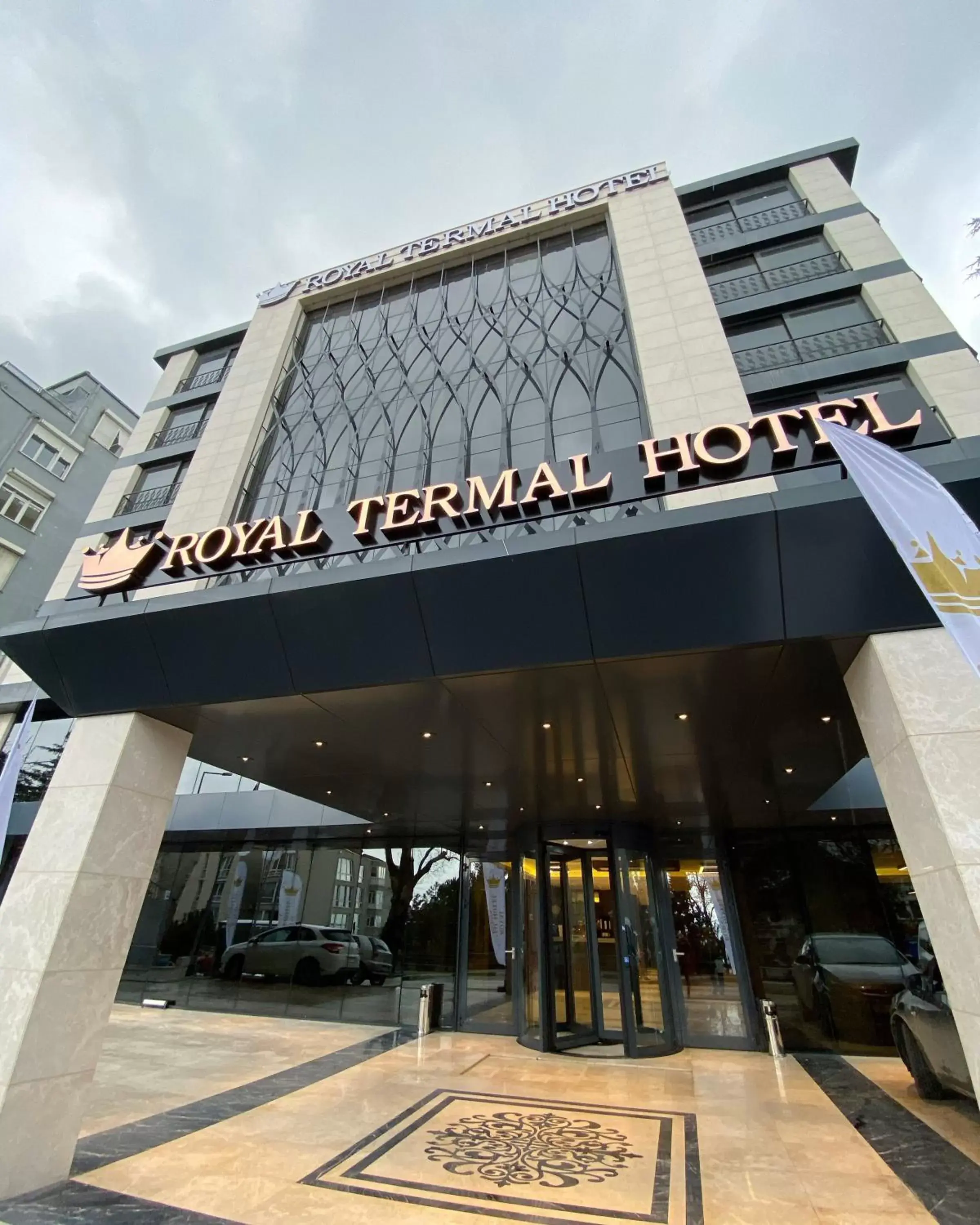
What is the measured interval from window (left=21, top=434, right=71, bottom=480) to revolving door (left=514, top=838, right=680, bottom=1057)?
28.6 metres

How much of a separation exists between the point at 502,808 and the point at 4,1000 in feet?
24.1

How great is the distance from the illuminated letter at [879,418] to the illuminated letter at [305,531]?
563cm

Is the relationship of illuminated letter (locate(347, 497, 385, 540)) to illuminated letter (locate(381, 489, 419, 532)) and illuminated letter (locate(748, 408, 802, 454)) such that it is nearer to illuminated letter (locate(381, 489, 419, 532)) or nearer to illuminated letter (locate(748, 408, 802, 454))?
illuminated letter (locate(381, 489, 419, 532))

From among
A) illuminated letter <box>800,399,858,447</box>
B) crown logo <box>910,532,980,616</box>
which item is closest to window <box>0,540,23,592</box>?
illuminated letter <box>800,399,858,447</box>

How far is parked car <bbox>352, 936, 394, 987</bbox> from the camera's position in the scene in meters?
13.4

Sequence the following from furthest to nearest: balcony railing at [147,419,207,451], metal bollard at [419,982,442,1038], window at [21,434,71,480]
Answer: window at [21,434,71,480]
balcony railing at [147,419,207,451]
metal bollard at [419,982,442,1038]

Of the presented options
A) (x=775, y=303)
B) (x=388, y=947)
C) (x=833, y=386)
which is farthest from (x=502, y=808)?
(x=775, y=303)

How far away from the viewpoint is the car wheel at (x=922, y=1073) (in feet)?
23.4

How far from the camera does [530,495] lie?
247 inches

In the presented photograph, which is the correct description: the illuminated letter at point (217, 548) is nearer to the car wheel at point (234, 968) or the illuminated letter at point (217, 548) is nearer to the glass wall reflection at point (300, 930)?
the glass wall reflection at point (300, 930)

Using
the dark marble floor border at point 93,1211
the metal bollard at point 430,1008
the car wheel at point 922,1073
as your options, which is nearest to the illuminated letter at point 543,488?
the dark marble floor border at point 93,1211

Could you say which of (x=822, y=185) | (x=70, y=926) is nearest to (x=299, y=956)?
(x=70, y=926)

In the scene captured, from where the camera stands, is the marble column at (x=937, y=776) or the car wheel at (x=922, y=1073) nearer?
the marble column at (x=937, y=776)

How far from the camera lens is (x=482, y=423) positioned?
34.6 ft
